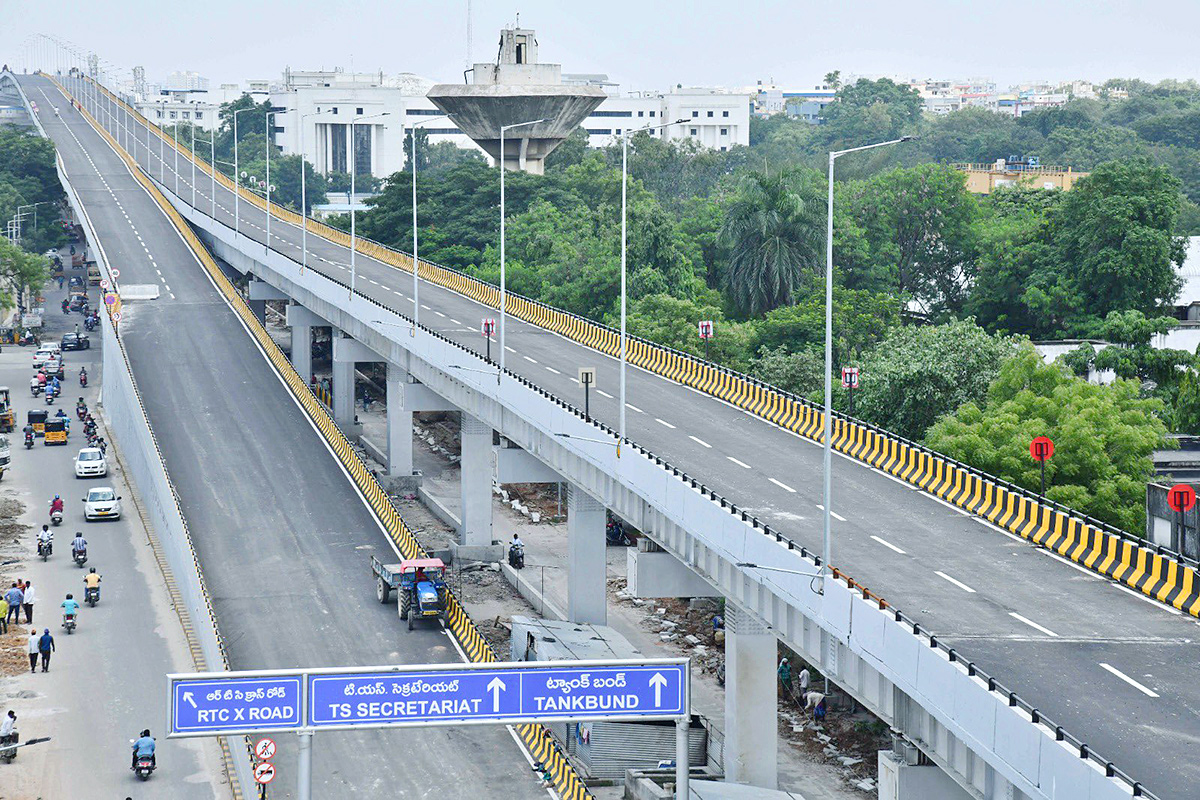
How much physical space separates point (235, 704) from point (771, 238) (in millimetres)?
72825

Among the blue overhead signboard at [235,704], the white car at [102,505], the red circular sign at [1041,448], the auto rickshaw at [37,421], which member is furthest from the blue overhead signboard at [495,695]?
the auto rickshaw at [37,421]

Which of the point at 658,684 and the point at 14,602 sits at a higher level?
the point at 658,684

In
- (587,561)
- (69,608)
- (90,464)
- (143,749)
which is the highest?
(587,561)

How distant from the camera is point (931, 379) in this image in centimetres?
6344

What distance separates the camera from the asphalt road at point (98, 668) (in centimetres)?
4678

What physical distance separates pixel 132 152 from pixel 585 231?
90.9m

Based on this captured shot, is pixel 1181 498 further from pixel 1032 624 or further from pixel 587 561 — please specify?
pixel 587 561

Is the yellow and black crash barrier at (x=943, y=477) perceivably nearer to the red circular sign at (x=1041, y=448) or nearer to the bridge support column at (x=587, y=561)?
the red circular sign at (x=1041, y=448)

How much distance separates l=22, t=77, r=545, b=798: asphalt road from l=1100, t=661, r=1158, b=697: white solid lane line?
1749cm

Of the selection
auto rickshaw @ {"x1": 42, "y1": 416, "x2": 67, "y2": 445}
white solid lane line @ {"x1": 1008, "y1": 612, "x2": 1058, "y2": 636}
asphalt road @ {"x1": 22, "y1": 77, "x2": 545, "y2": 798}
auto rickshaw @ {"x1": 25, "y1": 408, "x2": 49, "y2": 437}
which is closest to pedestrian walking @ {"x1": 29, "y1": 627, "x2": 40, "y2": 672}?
asphalt road @ {"x1": 22, "y1": 77, "x2": 545, "y2": 798}

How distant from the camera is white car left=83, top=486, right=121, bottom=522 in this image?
76.6 meters

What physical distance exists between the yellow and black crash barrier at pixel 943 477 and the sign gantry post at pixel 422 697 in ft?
40.0

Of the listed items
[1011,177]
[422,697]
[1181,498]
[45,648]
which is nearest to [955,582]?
[1181,498]

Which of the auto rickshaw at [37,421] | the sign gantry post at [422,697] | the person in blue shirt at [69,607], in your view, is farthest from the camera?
the auto rickshaw at [37,421]
